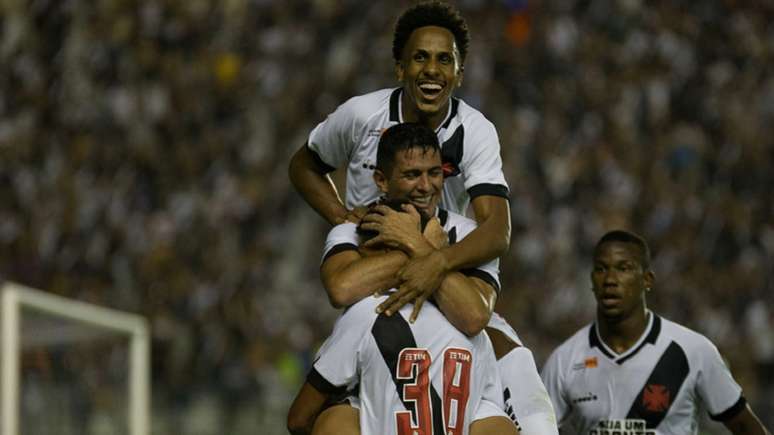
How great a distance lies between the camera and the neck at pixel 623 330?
624 cm

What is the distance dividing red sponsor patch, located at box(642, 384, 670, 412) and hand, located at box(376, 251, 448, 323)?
6.09 feet

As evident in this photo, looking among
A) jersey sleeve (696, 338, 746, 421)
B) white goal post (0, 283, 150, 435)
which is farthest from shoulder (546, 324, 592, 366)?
white goal post (0, 283, 150, 435)

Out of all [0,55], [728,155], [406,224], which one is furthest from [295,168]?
[0,55]

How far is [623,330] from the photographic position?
6262mm

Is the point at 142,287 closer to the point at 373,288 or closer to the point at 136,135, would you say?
the point at 136,135

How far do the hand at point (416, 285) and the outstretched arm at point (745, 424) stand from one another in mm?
1958

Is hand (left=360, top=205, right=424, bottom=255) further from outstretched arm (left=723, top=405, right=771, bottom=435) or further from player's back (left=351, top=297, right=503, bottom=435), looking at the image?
outstretched arm (left=723, top=405, right=771, bottom=435)

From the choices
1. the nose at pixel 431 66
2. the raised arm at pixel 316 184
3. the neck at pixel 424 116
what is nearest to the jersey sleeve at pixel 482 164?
the neck at pixel 424 116

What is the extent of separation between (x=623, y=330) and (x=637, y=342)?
3.1 inches

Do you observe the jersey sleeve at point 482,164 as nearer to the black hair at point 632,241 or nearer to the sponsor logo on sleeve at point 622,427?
the black hair at point 632,241

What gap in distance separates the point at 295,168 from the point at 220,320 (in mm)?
7551

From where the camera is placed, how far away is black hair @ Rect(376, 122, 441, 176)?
4699mm

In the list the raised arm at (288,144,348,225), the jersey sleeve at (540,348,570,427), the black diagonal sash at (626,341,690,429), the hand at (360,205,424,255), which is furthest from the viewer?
the jersey sleeve at (540,348,570,427)

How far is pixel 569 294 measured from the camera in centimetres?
1297
